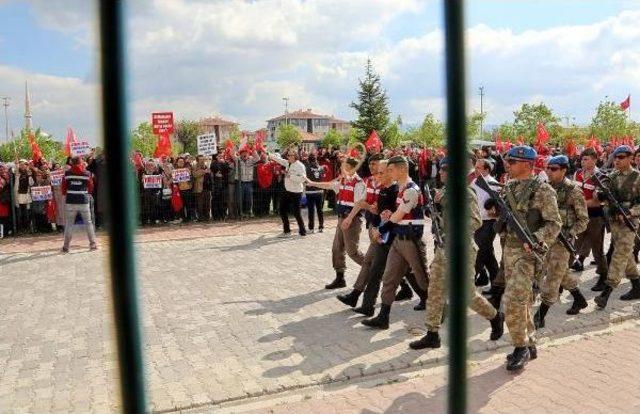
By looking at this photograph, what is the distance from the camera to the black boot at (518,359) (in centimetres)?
461

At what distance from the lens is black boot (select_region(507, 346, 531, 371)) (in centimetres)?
461

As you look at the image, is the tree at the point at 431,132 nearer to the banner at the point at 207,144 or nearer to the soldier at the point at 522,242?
the soldier at the point at 522,242

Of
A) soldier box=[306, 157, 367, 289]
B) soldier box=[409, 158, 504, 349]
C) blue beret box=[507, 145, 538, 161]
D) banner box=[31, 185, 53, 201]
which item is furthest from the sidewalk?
banner box=[31, 185, 53, 201]

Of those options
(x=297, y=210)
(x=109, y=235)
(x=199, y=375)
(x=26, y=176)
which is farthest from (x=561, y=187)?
(x=26, y=176)

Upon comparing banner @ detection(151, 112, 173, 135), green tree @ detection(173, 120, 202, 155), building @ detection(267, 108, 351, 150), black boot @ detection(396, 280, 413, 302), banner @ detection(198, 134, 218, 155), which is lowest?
black boot @ detection(396, 280, 413, 302)

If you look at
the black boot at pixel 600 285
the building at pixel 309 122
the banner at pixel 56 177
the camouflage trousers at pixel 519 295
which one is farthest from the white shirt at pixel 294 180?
the building at pixel 309 122

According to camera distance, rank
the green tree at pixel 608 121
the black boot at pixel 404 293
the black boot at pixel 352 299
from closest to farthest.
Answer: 1. the black boot at pixel 352 299
2. the black boot at pixel 404 293
3. the green tree at pixel 608 121

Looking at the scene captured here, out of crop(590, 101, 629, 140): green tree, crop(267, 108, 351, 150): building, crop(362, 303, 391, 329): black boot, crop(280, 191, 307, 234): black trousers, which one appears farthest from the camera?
crop(267, 108, 351, 150): building

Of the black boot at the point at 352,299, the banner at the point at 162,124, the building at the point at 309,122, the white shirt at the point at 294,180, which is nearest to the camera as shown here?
the black boot at the point at 352,299

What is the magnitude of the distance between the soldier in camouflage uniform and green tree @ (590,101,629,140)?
56.3m

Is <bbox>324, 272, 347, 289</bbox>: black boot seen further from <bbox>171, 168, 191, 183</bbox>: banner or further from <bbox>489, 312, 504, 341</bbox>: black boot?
<bbox>171, 168, 191, 183</bbox>: banner

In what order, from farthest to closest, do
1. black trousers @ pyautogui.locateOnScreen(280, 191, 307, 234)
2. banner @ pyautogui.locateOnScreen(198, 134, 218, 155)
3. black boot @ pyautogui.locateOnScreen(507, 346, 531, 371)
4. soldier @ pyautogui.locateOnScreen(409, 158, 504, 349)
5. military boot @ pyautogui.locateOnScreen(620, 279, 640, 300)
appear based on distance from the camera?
1. banner @ pyautogui.locateOnScreen(198, 134, 218, 155)
2. black trousers @ pyautogui.locateOnScreen(280, 191, 307, 234)
3. military boot @ pyautogui.locateOnScreen(620, 279, 640, 300)
4. soldier @ pyautogui.locateOnScreen(409, 158, 504, 349)
5. black boot @ pyautogui.locateOnScreen(507, 346, 531, 371)

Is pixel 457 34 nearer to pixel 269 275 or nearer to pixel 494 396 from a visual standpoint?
pixel 494 396

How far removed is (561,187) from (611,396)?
230cm
